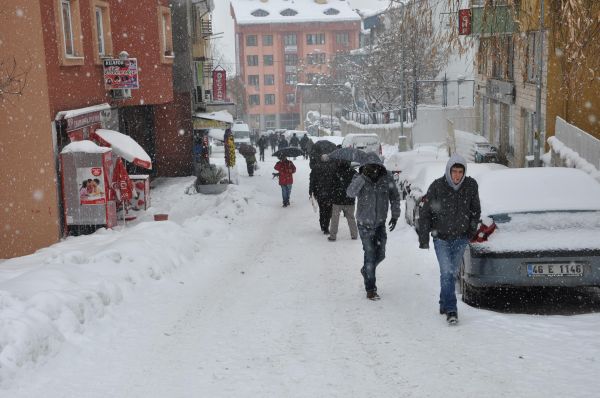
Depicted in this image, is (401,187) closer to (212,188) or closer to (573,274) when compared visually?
(212,188)

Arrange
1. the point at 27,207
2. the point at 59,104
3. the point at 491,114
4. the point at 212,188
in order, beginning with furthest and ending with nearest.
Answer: the point at 491,114, the point at 212,188, the point at 59,104, the point at 27,207

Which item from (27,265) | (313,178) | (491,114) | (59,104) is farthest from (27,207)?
(491,114)

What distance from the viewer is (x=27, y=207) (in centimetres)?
1334

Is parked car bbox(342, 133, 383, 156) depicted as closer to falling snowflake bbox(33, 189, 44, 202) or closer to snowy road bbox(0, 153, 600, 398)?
falling snowflake bbox(33, 189, 44, 202)

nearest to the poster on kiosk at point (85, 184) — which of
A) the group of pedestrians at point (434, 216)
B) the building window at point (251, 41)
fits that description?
the group of pedestrians at point (434, 216)

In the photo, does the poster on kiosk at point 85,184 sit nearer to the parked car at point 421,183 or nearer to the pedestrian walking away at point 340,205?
the pedestrian walking away at point 340,205

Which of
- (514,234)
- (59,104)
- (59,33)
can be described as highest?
(59,33)

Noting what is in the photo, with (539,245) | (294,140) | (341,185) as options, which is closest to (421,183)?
(341,185)

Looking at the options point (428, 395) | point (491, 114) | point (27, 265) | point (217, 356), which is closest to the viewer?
point (428, 395)

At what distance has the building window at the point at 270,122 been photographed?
97.9 m

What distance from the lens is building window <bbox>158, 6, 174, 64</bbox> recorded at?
→ 851 inches

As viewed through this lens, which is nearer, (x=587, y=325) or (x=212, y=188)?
(x=587, y=325)

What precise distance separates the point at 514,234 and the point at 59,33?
36.5 ft

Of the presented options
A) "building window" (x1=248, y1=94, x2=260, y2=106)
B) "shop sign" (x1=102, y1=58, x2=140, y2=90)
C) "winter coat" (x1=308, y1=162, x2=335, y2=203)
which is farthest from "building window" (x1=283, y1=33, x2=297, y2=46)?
"winter coat" (x1=308, y1=162, x2=335, y2=203)
